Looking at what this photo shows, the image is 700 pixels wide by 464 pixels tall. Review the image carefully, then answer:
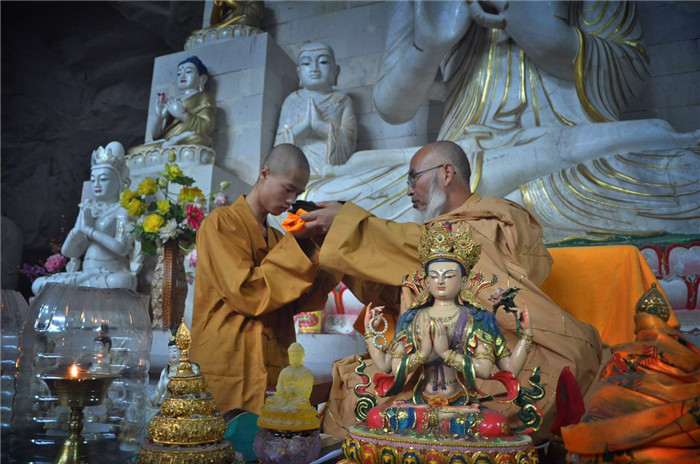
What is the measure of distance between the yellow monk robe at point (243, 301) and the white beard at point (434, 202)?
0.46m

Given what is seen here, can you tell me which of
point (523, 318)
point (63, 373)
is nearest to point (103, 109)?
point (63, 373)

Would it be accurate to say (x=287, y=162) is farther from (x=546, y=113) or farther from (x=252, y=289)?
(x=546, y=113)

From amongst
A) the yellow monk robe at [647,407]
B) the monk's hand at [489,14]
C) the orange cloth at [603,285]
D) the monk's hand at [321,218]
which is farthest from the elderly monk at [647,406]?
the monk's hand at [489,14]

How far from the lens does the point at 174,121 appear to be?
18.8 ft

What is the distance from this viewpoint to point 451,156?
2.40 metres

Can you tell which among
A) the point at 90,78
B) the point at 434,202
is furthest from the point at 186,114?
the point at 434,202

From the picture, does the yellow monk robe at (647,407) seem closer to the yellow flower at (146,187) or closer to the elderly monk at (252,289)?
the elderly monk at (252,289)

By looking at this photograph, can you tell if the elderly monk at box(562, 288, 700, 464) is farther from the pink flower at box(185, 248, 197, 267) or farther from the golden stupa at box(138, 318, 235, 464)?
the pink flower at box(185, 248, 197, 267)

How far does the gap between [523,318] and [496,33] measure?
13.9 ft

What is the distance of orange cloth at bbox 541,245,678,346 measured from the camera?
88.8 inches

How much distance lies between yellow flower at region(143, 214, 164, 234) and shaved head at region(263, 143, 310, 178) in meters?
1.36

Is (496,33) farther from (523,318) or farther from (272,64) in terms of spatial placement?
(523,318)

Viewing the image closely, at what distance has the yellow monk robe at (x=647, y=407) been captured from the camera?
1104 millimetres

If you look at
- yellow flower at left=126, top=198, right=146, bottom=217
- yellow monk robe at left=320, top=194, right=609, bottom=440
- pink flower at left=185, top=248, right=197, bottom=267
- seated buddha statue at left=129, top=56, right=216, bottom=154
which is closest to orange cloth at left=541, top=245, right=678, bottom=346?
yellow monk robe at left=320, top=194, right=609, bottom=440
